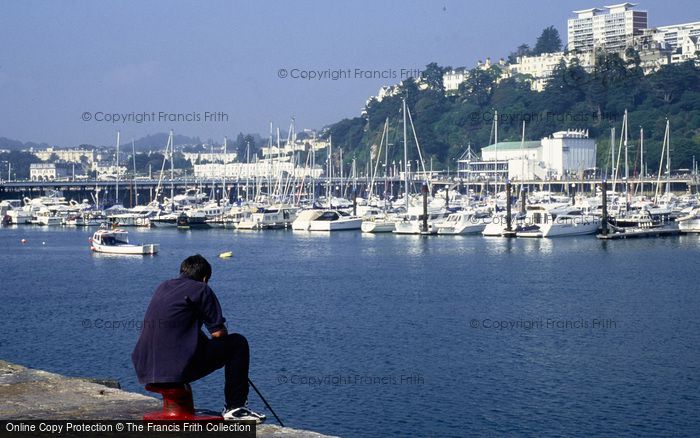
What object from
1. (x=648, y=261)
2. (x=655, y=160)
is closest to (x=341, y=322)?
(x=648, y=261)

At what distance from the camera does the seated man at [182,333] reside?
906 centimetres

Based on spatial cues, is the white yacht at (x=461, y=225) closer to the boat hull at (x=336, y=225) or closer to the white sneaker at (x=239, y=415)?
the boat hull at (x=336, y=225)

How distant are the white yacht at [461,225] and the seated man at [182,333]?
66.0 meters

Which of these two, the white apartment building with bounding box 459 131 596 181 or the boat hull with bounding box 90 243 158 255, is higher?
the white apartment building with bounding box 459 131 596 181

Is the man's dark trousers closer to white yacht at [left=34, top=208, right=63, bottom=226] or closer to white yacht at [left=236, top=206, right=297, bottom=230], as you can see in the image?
white yacht at [left=236, top=206, right=297, bottom=230]

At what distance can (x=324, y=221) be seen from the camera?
275ft

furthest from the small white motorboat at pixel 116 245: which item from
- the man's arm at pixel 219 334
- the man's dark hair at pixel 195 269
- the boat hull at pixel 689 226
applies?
the man's arm at pixel 219 334

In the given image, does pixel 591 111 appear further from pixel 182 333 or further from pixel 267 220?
pixel 182 333

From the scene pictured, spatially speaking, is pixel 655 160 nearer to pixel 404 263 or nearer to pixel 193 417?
pixel 404 263

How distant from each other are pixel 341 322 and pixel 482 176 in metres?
128

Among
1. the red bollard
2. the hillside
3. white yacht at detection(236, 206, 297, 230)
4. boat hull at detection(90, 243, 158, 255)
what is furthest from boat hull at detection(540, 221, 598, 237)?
the hillside

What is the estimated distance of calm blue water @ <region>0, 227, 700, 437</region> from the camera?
68.3 ft

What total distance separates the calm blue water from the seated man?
10.3m

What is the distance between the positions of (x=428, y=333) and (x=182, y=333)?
2169 cm
